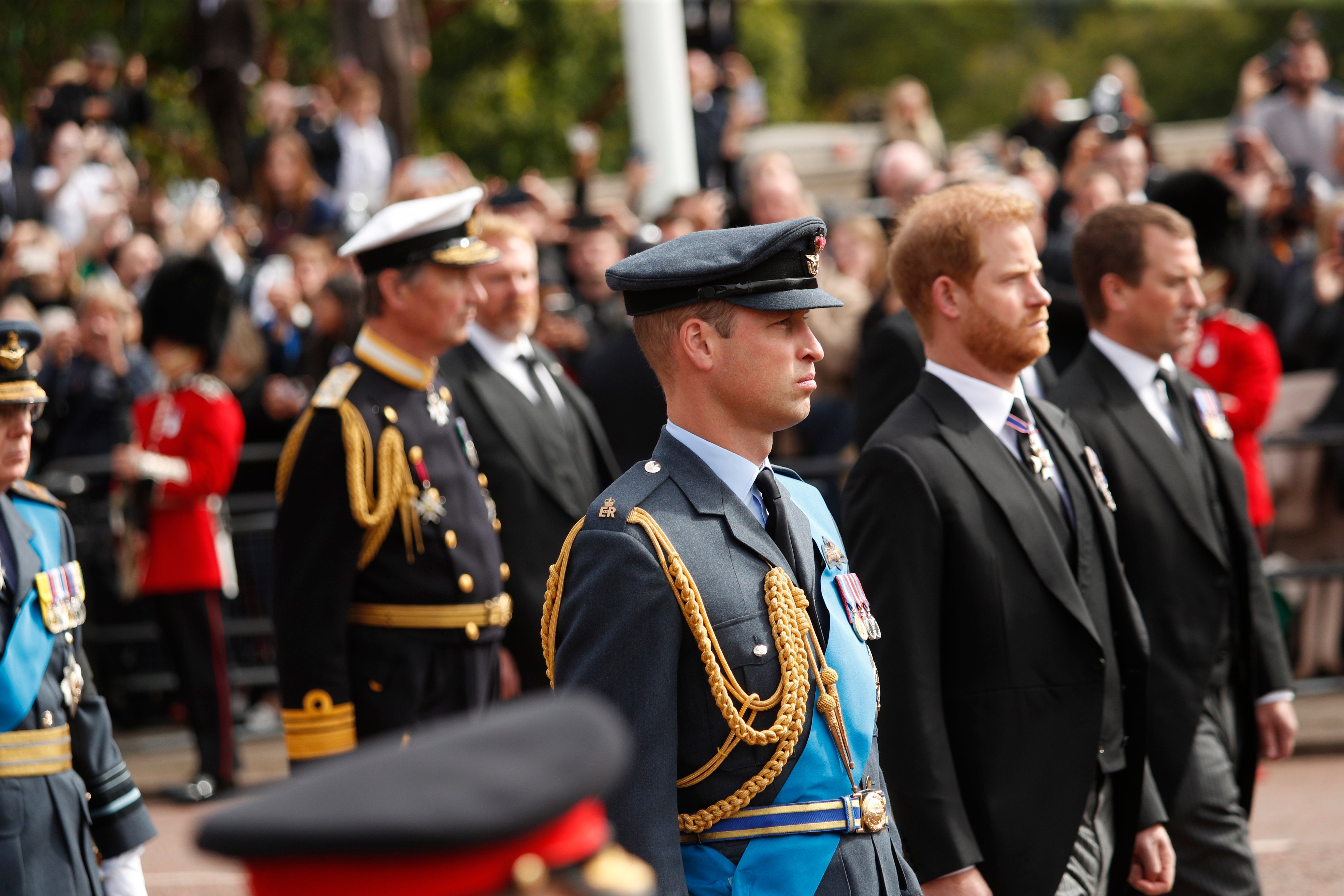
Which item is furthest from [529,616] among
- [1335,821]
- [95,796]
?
[1335,821]

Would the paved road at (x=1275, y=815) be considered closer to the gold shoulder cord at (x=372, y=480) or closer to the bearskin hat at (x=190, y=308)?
the gold shoulder cord at (x=372, y=480)

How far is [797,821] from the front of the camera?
2736 millimetres

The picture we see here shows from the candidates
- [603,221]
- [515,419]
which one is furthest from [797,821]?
[603,221]

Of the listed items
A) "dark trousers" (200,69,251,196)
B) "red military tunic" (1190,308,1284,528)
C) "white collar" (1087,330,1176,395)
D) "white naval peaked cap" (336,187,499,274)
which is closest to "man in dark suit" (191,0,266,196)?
"dark trousers" (200,69,251,196)

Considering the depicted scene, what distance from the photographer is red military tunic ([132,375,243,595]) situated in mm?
8117

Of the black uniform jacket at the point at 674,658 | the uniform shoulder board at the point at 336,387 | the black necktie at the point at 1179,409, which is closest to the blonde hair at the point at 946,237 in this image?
the black necktie at the point at 1179,409

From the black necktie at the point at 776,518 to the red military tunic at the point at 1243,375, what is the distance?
528 cm

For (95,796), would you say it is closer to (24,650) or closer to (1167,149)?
(24,650)

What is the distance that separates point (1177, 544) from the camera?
4.40 metres

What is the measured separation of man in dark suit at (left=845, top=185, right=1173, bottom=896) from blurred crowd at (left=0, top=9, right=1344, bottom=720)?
1.31 m

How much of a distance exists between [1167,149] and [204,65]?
393 inches

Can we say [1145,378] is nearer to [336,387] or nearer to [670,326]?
[670,326]

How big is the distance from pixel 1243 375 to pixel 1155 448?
142 inches

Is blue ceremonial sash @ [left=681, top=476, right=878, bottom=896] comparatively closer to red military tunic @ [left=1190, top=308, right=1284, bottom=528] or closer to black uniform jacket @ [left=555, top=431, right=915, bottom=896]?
black uniform jacket @ [left=555, top=431, right=915, bottom=896]
